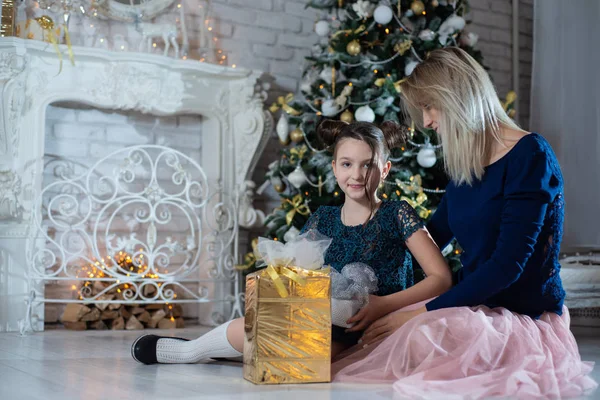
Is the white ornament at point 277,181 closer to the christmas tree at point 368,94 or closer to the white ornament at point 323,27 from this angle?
the christmas tree at point 368,94

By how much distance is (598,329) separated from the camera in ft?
12.9

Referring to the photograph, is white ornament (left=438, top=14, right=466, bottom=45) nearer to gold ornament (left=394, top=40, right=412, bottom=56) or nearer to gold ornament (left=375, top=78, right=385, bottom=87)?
gold ornament (left=394, top=40, right=412, bottom=56)

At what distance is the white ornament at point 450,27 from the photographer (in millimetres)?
3805

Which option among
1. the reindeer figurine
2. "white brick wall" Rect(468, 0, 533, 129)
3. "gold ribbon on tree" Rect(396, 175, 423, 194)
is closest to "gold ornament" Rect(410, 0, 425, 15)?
"gold ribbon on tree" Rect(396, 175, 423, 194)

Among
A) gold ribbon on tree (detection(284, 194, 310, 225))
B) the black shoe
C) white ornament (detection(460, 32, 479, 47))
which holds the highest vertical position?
white ornament (detection(460, 32, 479, 47))

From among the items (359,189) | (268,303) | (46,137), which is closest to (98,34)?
(46,137)

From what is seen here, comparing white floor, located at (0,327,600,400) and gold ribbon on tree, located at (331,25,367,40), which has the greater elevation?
gold ribbon on tree, located at (331,25,367,40)

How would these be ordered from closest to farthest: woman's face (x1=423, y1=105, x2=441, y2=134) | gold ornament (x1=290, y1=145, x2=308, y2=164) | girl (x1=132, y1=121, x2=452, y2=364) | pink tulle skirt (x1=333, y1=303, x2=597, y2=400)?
pink tulle skirt (x1=333, y1=303, x2=597, y2=400)
woman's face (x1=423, y1=105, x2=441, y2=134)
girl (x1=132, y1=121, x2=452, y2=364)
gold ornament (x1=290, y1=145, x2=308, y2=164)

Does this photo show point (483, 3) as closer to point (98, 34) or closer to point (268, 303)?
point (98, 34)

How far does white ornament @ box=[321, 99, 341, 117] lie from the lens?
12.5 ft

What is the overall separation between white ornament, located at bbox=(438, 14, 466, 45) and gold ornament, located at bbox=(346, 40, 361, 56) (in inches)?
16.3

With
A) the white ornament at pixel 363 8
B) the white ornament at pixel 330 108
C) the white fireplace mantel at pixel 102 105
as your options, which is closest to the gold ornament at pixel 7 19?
the white fireplace mantel at pixel 102 105

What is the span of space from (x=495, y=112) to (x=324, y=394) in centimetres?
88

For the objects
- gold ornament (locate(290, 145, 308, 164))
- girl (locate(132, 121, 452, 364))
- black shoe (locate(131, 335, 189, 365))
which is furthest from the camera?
gold ornament (locate(290, 145, 308, 164))
